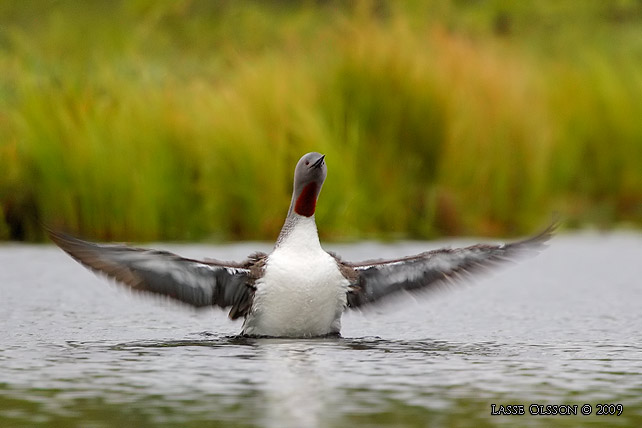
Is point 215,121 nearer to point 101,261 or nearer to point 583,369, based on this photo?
point 101,261

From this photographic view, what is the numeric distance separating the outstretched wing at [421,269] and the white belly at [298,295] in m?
0.22

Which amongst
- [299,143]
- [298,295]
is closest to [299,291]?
[298,295]

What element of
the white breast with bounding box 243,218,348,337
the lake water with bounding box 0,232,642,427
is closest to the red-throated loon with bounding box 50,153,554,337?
the white breast with bounding box 243,218,348,337

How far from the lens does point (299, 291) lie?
7.54 m

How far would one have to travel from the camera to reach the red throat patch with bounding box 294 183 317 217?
792cm

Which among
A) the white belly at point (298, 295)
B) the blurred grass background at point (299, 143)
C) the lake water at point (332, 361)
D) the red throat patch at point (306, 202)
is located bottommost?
the lake water at point (332, 361)

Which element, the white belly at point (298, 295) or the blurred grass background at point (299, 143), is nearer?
the white belly at point (298, 295)

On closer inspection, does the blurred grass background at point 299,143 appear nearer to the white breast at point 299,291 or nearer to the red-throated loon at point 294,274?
the red-throated loon at point 294,274

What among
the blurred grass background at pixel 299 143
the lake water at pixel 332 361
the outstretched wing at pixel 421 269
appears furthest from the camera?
the blurred grass background at pixel 299 143

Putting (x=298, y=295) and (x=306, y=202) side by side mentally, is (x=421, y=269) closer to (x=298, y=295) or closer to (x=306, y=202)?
(x=306, y=202)

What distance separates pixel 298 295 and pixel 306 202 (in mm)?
664

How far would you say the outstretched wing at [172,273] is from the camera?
750 centimetres

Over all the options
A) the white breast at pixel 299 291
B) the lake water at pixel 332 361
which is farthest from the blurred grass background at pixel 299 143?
the white breast at pixel 299 291

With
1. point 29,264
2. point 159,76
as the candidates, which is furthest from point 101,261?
point 159,76
